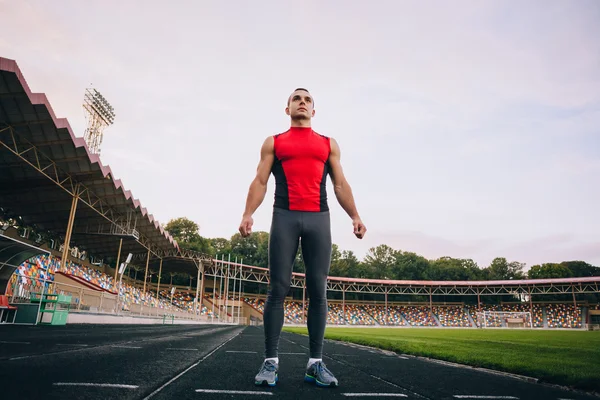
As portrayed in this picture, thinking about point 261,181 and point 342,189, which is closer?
point 261,181

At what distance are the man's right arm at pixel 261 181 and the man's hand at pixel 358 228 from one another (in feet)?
2.80

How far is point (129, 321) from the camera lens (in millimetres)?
20688

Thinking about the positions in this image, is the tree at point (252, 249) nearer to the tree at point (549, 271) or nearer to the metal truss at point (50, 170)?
the metal truss at point (50, 170)

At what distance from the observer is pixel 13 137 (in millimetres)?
14461

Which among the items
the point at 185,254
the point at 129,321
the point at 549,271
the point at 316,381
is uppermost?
the point at 549,271

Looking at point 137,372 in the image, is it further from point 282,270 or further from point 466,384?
point 466,384

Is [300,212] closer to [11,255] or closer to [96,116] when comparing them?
[11,255]

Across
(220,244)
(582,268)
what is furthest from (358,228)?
(582,268)

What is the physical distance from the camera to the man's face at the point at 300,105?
3.27 m

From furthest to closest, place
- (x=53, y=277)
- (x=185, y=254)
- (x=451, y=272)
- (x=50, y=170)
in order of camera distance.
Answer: (x=451, y=272), (x=185, y=254), (x=53, y=277), (x=50, y=170)

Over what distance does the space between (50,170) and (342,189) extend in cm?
1951

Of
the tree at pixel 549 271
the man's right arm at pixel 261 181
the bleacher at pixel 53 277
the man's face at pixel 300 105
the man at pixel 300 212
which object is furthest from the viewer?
the tree at pixel 549 271

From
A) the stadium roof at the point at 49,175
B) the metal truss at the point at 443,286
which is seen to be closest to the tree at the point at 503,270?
the metal truss at the point at 443,286

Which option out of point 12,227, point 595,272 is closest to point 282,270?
point 12,227
